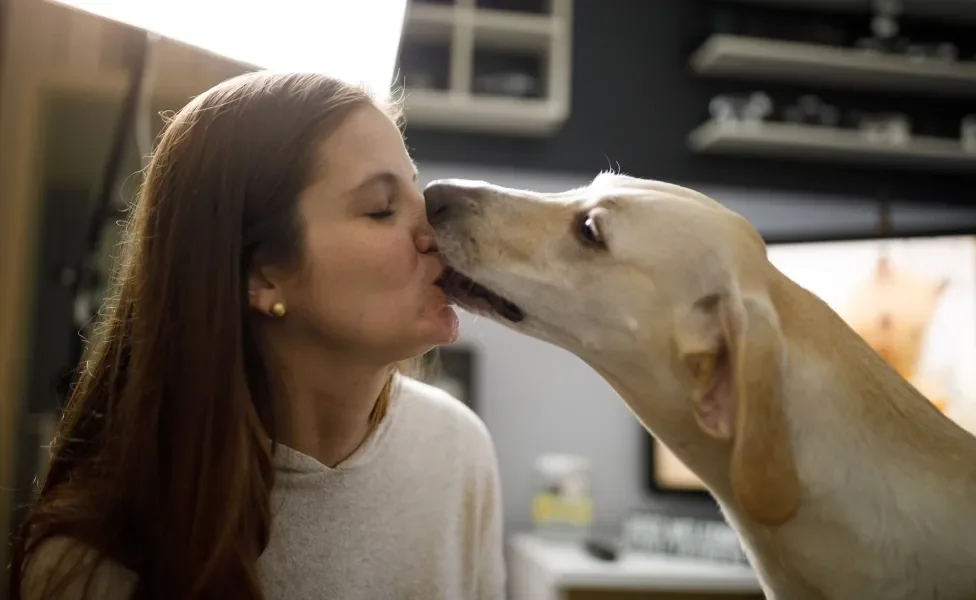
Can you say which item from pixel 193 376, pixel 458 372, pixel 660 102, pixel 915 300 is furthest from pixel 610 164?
pixel 193 376

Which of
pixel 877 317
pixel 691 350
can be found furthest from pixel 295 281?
pixel 877 317

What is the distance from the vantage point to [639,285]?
828 mm

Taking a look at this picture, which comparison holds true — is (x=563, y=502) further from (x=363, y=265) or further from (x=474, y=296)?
(x=363, y=265)

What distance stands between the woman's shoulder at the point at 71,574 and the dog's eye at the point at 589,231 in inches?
27.1

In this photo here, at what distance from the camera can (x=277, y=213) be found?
0.84 m

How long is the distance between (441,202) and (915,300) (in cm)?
140

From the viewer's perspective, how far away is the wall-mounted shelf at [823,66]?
2.23m

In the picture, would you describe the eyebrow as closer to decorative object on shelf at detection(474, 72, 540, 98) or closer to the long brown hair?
the long brown hair

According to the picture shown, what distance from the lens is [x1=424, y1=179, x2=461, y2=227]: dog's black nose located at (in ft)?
2.89

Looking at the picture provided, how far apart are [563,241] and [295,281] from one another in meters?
0.35

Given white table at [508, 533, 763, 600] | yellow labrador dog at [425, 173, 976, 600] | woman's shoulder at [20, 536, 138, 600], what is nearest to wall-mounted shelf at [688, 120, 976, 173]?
white table at [508, 533, 763, 600]

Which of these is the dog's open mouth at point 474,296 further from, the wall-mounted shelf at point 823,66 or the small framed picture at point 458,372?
the wall-mounted shelf at point 823,66

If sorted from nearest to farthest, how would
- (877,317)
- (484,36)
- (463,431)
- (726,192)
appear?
(463,431) → (877,317) → (484,36) → (726,192)

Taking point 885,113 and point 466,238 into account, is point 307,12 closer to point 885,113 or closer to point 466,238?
point 466,238
